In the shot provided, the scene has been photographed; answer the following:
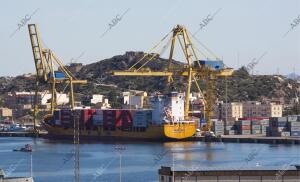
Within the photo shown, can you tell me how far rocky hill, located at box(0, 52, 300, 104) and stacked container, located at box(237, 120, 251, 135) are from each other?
85.4 feet

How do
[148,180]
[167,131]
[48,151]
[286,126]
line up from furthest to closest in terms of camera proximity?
[286,126], [167,131], [48,151], [148,180]

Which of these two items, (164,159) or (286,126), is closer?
(164,159)

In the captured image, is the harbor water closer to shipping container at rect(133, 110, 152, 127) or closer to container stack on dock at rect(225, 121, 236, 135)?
shipping container at rect(133, 110, 152, 127)

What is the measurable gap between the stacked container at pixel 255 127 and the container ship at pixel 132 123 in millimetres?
5302

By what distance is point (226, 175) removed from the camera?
18.0 metres

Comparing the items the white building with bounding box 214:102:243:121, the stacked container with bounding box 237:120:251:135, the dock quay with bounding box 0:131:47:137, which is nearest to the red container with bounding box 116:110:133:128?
the stacked container with bounding box 237:120:251:135

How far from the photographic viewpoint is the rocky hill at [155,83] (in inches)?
3826

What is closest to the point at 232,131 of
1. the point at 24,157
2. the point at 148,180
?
the point at 24,157

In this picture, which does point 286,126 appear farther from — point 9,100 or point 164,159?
point 9,100

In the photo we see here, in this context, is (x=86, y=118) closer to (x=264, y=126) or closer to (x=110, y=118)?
(x=110, y=118)

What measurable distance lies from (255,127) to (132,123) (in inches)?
328

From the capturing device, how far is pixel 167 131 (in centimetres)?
5550

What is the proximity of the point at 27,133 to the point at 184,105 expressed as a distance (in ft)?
53.3

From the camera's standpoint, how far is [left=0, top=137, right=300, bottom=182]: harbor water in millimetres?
32706
